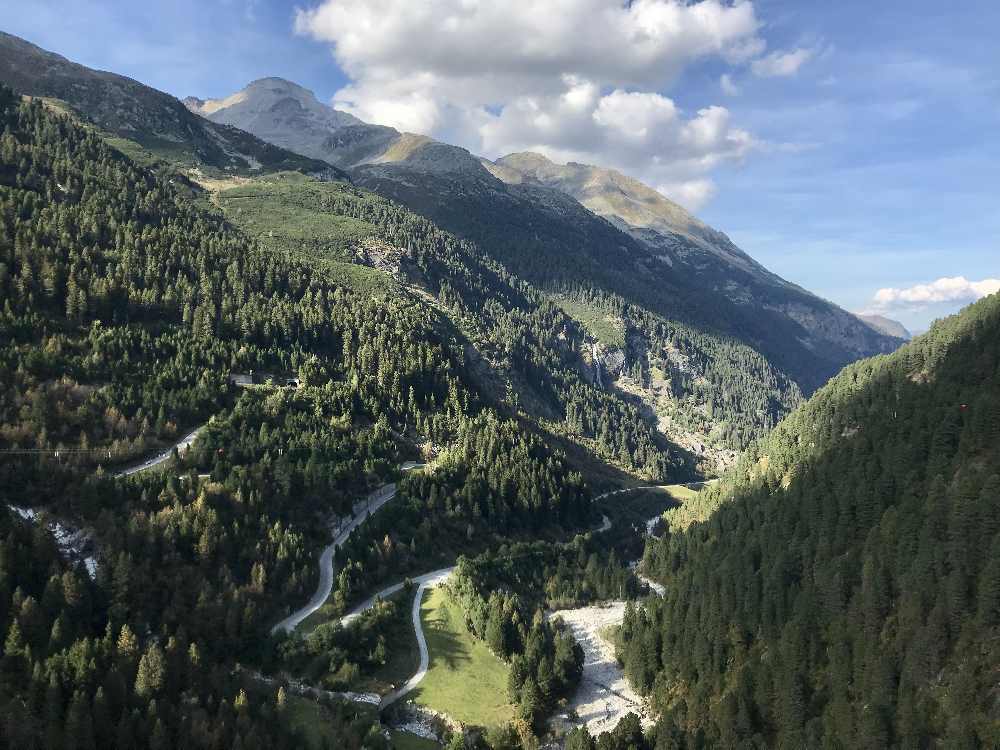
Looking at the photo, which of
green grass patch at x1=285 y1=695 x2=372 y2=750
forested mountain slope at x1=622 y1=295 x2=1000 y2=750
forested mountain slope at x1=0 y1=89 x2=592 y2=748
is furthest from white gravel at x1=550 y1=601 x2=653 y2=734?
green grass patch at x1=285 y1=695 x2=372 y2=750

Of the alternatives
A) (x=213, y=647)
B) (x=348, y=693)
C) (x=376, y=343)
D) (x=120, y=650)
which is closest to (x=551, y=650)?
(x=348, y=693)

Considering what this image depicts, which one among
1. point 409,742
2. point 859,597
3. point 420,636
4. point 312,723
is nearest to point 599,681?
point 420,636

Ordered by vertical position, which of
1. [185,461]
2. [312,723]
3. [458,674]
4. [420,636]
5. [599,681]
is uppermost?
[185,461]

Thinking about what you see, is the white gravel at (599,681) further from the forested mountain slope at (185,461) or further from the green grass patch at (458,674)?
the forested mountain slope at (185,461)

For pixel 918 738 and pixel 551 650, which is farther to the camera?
pixel 551 650

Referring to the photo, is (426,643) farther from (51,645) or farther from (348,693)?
(51,645)

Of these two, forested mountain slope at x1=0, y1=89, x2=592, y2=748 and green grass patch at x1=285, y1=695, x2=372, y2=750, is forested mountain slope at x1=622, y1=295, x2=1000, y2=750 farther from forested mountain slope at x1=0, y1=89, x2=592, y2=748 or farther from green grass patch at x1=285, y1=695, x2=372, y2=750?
forested mountain slope at x1=0, y1=89, x2=592, y2=748

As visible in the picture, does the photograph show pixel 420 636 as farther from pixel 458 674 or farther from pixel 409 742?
pixel 409 742
